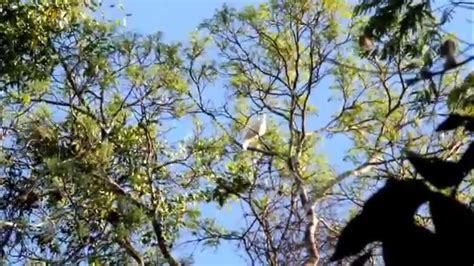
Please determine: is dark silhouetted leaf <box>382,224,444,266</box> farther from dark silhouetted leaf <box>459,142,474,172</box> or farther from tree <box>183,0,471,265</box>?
tree <box>183,0,471,265</box>

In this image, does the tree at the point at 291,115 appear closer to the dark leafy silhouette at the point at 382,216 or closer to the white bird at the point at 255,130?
the white bird at the point at 255,130

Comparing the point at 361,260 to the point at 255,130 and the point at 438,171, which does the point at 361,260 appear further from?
the point at 255,130

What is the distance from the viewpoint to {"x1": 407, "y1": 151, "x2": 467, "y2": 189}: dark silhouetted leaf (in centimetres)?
78

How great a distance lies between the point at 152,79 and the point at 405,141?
162 centimetres

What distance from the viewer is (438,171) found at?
0.78 m

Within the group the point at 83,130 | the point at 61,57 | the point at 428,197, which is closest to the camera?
the point at 428,197

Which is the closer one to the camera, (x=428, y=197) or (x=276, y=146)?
(x=428, y=197)

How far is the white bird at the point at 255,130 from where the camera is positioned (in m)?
5.88

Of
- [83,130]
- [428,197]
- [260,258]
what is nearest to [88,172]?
[83,130]

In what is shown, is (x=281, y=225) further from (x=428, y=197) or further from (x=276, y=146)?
(x=428, y=197)

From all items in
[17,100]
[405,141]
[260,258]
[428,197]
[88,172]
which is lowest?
[428,197]

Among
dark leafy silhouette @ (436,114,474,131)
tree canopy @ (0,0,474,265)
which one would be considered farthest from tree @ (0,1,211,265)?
dark leafy silhouette @ (436,114,474,131)

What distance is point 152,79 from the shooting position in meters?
5.84

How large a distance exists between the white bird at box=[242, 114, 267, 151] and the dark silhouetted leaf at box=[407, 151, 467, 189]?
5062mm
